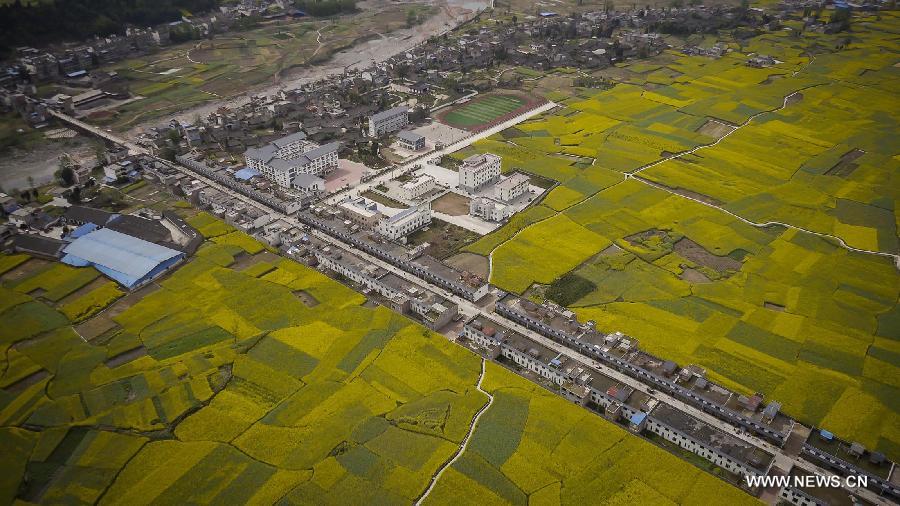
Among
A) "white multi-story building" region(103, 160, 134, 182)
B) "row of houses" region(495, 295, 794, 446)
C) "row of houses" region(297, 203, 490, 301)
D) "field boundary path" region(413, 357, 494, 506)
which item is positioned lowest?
"row of houses" region(495, 295, 794, 446)

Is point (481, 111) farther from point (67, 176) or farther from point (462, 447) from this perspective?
point (462, 447)

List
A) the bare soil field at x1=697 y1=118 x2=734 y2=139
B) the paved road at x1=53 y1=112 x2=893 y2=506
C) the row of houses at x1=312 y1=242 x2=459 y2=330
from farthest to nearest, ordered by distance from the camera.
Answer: the bare soil field at x1=697 y1=118 x2=734 y2=139 < the row of houses at x1=312 y1=242 x2=459 y2=330 < the paved road at x1=53 y1=112 x2=893 y2=506

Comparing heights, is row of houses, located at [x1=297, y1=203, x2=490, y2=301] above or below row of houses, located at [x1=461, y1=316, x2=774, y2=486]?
above

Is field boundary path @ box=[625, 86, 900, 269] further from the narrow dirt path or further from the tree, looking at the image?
the tree

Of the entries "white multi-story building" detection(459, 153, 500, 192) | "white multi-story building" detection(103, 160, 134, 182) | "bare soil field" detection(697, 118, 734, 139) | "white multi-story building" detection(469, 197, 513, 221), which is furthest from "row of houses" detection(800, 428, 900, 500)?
"white multi-story building" detection(103, 160, 134, 182)

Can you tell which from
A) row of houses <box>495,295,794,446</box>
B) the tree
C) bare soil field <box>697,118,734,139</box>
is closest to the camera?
row of houses <box>495,295,794,446</box>

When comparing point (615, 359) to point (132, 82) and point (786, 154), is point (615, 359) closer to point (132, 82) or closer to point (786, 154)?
point (786, 154)
